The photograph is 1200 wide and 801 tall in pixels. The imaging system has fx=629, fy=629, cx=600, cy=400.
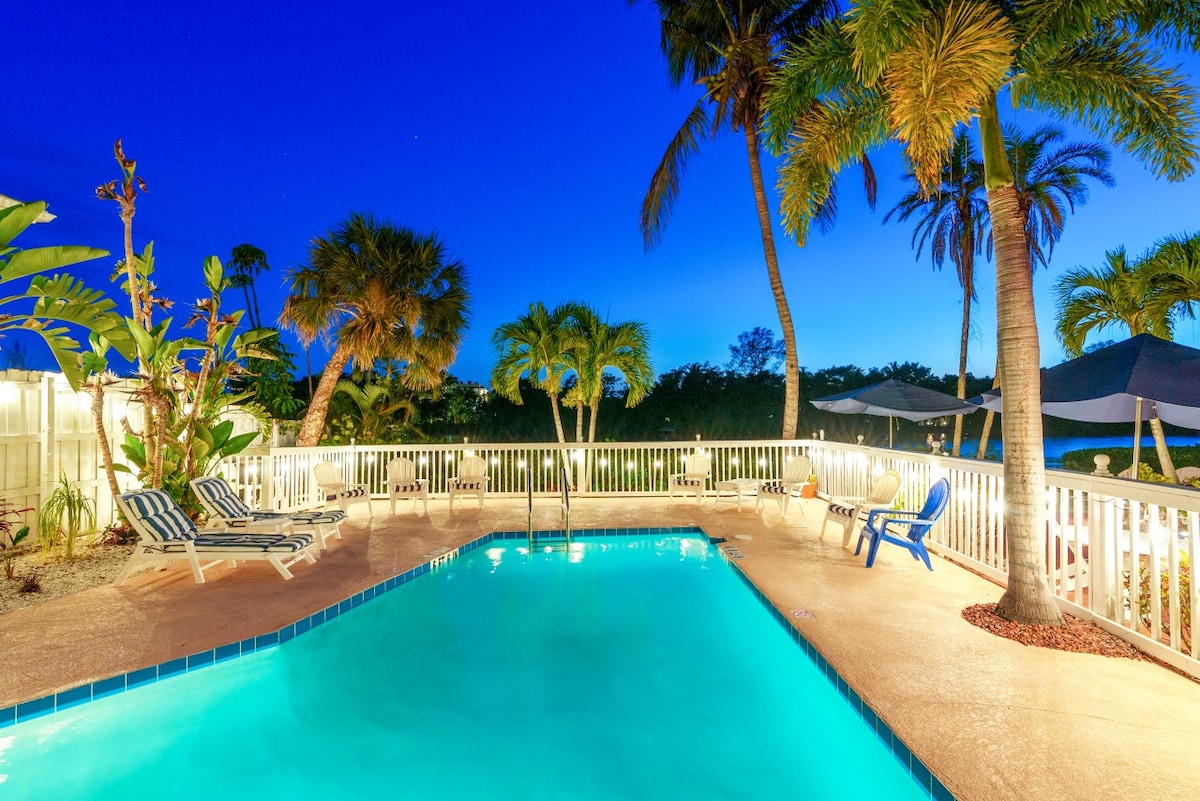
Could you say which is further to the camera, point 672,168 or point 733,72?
point 672,168

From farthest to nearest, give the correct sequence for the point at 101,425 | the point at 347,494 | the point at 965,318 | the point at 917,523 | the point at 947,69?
the point at 965,318 → the point at 347,494 → the point at 101,425 → the point at 917,523 → the point at 947,69

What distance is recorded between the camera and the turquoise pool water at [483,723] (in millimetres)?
2801

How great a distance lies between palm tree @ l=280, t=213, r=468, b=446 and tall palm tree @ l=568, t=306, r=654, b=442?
3087 millimetres

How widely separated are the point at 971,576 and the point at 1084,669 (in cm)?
203

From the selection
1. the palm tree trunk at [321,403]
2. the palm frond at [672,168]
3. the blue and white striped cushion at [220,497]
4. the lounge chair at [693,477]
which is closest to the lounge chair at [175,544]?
the blue and white striped cushion at [220,497]

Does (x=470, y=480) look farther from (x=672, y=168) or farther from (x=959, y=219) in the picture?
(x=959, y=219)

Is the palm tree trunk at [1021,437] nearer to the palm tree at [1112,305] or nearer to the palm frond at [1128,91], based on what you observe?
the palm frond at [1128,91]

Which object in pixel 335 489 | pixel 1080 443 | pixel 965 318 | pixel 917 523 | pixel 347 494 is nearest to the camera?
pixel 917 523

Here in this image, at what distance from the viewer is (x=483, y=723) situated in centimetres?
333

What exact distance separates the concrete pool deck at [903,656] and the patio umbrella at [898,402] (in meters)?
2.46

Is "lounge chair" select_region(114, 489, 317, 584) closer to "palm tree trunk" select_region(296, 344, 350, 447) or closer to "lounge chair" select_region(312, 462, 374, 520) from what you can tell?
"lounge chair" select_region(312, 462, 374, 520)

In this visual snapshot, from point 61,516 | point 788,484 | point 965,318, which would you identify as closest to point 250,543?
point 61,516

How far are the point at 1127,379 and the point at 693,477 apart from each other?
5.52 meters

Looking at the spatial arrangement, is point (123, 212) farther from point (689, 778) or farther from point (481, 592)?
point (689, 778)
